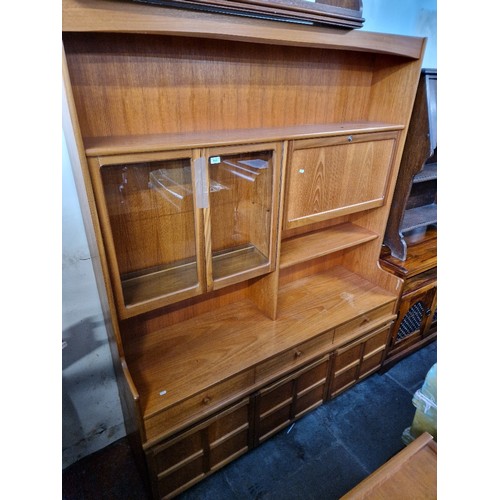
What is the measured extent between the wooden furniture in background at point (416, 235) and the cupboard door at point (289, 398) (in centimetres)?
65

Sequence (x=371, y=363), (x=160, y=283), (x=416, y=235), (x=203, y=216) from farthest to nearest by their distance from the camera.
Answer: (x=416, y=235) → (x=371, y=363) → (x=160, y=283) → (x=203, y=216)

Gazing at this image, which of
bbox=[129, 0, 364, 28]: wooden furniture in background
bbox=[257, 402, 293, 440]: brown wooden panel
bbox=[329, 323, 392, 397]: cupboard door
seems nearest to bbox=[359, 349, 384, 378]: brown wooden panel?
bbox=[329, 323, 392, 397]: cupboard door

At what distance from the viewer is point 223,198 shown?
1.46 meters

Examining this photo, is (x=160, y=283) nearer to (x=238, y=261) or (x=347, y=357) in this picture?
(x=238, y=261)

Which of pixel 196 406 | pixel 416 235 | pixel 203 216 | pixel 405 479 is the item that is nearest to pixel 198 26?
pixel 203 216

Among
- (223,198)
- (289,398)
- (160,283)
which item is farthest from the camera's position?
(289,398)

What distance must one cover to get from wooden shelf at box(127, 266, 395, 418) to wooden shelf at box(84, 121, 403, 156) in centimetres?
92

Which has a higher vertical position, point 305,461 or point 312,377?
point 312,377

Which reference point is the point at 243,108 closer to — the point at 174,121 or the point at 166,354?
the point at 174,121

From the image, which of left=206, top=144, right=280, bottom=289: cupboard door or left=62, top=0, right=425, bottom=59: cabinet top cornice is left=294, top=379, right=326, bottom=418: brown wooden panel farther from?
left=62, top=0, right=425, bottom=59: cabinet top cornice

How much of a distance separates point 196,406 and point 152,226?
2.53 feet

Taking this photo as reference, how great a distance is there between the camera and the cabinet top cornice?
834 millimetres
